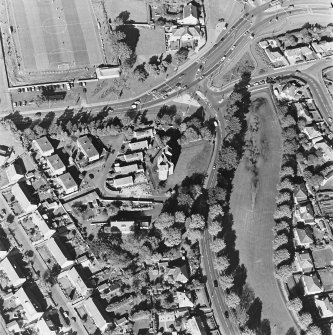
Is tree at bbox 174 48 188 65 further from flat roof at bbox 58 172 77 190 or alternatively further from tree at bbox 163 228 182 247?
tree at bbox 163 228 182 247

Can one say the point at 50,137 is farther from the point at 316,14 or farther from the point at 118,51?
the point at 316,14

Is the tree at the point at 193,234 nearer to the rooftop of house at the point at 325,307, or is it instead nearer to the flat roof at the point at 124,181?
the flat roof at the point at 124,181

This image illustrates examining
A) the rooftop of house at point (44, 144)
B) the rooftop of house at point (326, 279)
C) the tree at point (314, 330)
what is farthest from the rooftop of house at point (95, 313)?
the rooftop of house at point (326, 279)

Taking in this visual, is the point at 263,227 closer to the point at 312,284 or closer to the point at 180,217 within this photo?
the point at 312,284

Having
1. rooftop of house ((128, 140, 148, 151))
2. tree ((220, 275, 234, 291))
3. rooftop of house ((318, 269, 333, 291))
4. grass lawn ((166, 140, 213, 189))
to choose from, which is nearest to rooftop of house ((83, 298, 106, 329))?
tree ((220, 275, 234, 291))

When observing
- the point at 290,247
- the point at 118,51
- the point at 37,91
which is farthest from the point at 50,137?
the point at 290,247

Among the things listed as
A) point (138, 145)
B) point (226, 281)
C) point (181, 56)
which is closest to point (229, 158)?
point (138, 145)
